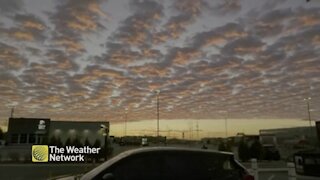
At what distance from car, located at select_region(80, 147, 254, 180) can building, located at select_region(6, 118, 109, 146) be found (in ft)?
195

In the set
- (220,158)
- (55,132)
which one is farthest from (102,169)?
(55,132)

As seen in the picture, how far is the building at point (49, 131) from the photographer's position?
6538 cm

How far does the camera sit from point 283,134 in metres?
59.1

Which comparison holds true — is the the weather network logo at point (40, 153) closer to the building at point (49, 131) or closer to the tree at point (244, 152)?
the building at point (49, 131)

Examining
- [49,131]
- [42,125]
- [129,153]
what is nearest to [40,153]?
[42,125]

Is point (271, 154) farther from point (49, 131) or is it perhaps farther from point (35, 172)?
point (49, 131)

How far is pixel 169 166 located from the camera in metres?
6.47

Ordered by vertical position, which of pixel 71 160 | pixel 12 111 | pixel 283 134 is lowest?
pixel 71 160

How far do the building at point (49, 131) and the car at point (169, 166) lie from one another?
2341 inches

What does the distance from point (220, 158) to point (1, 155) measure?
2198 inches

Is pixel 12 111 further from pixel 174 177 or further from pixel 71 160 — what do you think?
pixel 174 177

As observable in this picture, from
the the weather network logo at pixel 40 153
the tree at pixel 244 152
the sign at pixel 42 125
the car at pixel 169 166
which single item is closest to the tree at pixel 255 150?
the tree at pixel 244 152

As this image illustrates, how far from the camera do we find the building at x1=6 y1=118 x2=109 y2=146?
65375 mm

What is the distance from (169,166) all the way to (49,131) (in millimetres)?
63148
